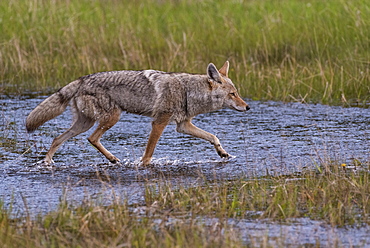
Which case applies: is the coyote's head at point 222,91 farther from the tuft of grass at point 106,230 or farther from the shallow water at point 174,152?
the tuft of grass at point 106,230

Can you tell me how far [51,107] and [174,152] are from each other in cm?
147

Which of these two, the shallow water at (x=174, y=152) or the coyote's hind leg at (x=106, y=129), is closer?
the shallow water at (x=174, y=152)

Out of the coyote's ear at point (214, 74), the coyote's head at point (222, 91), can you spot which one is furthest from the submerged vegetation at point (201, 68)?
the coyote's ear at point (214, 74)

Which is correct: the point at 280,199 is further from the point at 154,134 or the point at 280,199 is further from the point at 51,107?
the point at 51,107

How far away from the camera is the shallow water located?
598 centimetres

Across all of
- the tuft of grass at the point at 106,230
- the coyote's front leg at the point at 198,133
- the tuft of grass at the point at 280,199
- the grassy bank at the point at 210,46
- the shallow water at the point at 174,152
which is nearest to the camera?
the tuft of grass at the point at 106,230

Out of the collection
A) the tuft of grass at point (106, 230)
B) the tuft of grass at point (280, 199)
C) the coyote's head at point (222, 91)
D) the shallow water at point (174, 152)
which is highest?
the coyote's head at point (222, 91)

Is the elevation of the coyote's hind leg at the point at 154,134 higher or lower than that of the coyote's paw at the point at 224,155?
higher

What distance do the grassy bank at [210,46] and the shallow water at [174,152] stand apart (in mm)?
830

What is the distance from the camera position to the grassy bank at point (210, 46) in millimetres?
10547

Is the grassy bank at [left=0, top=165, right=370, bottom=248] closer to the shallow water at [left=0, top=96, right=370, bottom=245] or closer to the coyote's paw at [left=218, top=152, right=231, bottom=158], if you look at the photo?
the shallow water at [left=0, top=96, right=370, bottom=245]

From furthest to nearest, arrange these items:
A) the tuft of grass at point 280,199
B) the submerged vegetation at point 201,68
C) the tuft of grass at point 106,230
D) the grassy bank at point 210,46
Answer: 1. the grassy bank at point 210,46
2. the tuft of grass at point 280,199
3. the submerged vegetation at point 201,68
4. the tuft of grass at point 106,230

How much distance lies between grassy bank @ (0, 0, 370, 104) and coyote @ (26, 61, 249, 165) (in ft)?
9.09

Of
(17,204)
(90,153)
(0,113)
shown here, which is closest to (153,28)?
(0,113)
